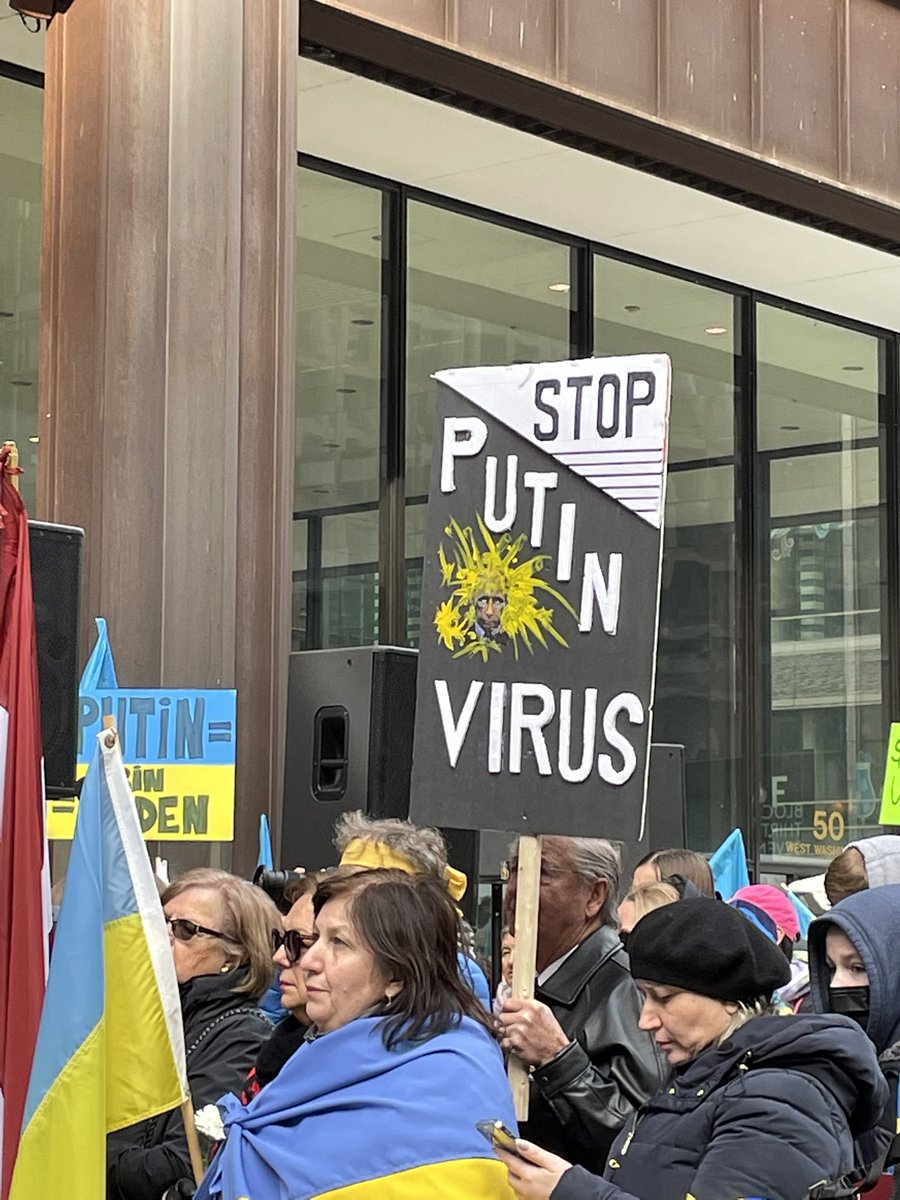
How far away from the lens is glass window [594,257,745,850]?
15203 millimetres

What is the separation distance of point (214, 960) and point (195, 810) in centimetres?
266

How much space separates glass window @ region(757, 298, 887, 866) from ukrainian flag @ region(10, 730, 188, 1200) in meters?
11.7

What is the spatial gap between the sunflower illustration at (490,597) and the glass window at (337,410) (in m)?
8.61

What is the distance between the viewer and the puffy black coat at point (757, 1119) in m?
3.28

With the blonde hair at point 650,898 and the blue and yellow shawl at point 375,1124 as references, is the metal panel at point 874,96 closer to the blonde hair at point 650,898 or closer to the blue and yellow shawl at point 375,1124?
the blonde hair at point 650,898

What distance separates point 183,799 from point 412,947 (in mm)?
3991

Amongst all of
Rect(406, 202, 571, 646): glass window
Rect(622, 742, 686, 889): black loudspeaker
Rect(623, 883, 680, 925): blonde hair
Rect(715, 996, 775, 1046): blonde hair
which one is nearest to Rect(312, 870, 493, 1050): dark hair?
Rect(715, 996, 775, 1046): blonde hair

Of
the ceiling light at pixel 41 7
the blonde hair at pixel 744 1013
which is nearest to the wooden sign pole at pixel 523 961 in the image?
the blonde hair at pixel 744 1013

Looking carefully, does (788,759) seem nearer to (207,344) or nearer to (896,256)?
(896,256)

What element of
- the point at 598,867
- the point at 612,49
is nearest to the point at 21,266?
the point at 612,49

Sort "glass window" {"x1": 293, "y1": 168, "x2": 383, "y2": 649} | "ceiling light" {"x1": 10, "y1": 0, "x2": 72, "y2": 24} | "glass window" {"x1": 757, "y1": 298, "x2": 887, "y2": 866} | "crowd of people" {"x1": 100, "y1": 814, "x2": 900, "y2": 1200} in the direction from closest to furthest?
"crowd of people" {"x1": 100, "y1": 814, "x2": 900, "y2": 1200}
"ceiling light" {"x1": 10, "y1": 0, "x2": 72, "y2": 24}
"glass window" {"x1": 293, "y1": 168, "x2": 383, "y2": 649}
"glass window" {"x1": 757, "y1": 298, "x2": 887, "y2": 866}

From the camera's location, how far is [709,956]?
11.6 ft

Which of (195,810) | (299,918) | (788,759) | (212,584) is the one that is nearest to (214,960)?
(299,918)

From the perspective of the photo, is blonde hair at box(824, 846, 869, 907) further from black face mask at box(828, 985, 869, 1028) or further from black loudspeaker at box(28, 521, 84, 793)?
black loudspeaker at box(28, 521, 84, 793)
